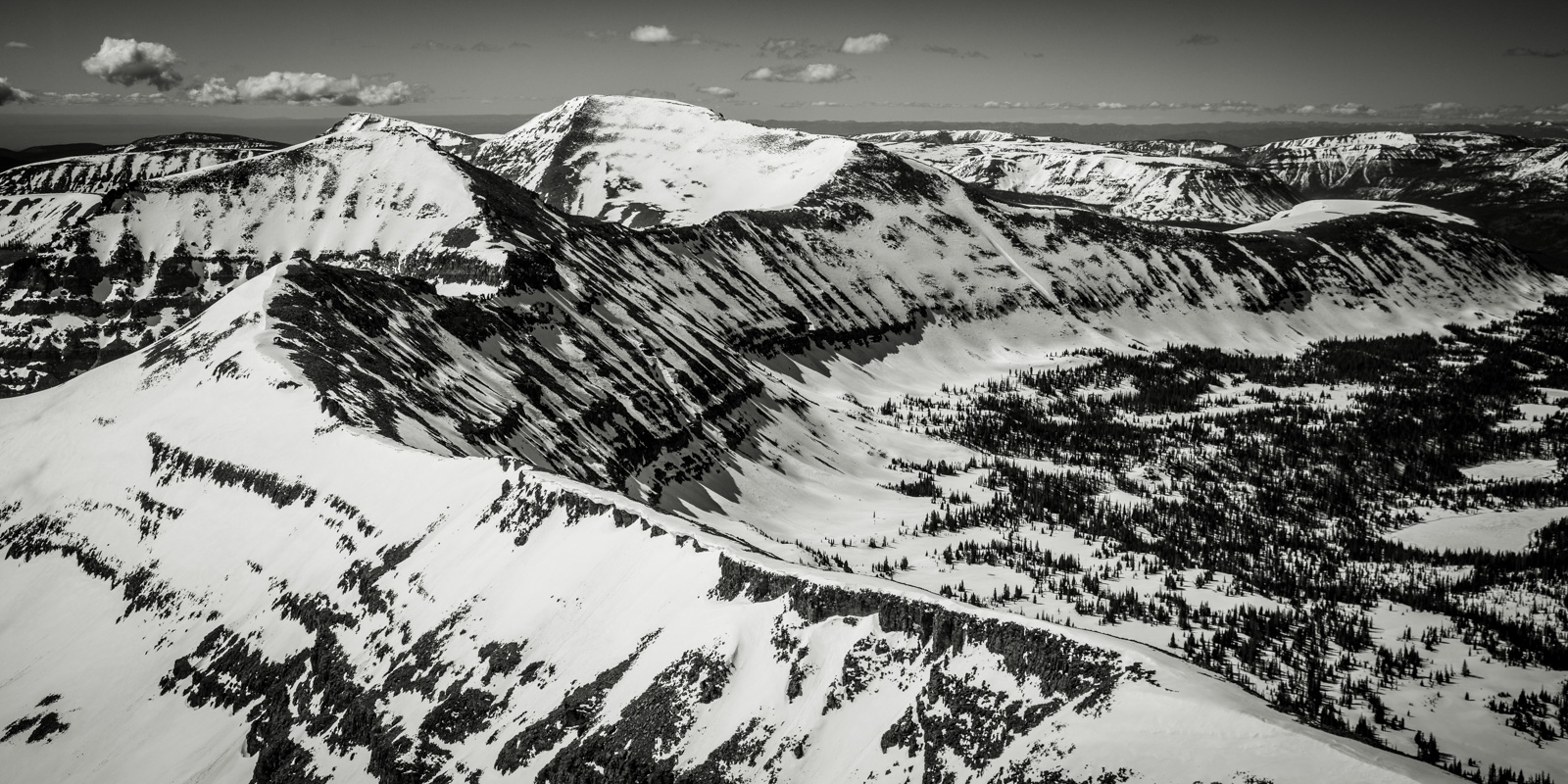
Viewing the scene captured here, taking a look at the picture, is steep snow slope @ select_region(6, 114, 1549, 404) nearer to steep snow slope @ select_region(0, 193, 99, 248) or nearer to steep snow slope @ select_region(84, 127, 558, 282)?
steep snow slope @ select_region(84, 127, 558, 282)

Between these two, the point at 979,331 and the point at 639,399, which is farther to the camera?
the point at 979,331

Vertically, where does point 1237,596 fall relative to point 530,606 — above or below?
below

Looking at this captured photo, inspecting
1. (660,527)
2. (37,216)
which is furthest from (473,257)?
(37,216)

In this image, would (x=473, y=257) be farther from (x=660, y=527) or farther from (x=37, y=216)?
(x=37, y=216)

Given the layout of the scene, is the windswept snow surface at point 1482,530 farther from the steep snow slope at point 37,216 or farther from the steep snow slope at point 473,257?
the steep snow slope at point 37,216

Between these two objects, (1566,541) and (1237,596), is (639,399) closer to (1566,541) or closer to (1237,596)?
(1237,596)

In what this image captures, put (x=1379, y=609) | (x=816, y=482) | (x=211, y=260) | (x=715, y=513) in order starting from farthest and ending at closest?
(x=211, y=260) < (x=816, y=482) < (x=715, y=513) < (x=1379, y=609)

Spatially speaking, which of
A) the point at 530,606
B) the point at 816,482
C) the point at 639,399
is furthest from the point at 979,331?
the point at 530,606
